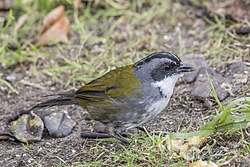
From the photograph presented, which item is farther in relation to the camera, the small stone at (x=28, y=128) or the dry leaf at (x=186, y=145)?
the small stone at (x=28, y=128)

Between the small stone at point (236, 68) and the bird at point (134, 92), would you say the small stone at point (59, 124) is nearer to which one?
the bird at point (134, 92)

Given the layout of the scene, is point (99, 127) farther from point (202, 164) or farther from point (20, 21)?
point (20, 21)

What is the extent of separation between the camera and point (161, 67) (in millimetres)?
5605

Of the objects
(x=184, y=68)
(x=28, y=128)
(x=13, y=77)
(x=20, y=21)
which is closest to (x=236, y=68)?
(x=184, y=68)

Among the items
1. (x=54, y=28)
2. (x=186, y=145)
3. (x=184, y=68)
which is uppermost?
(x=184, y=68)

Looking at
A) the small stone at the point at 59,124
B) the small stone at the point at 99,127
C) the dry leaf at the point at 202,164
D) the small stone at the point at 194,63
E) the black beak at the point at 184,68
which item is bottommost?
the small stone at the point at 194,63

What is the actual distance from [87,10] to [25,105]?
2.29 m

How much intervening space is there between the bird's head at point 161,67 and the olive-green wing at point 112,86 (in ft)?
0.37

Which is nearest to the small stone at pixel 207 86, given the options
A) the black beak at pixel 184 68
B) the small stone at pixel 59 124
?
the black beak at pixel 184 68

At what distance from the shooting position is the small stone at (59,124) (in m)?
6.02

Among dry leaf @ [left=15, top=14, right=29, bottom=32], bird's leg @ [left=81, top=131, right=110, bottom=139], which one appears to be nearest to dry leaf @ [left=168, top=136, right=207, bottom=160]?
bird's leg @ [left=81, top=131, right=110, bottom=139]

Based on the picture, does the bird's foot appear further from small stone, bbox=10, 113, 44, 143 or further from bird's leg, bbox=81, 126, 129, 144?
small stone, bbox=10, 113, 44, 143

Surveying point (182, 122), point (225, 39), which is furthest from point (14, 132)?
point (225, 39)

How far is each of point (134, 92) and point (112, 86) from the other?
0.26 metres
